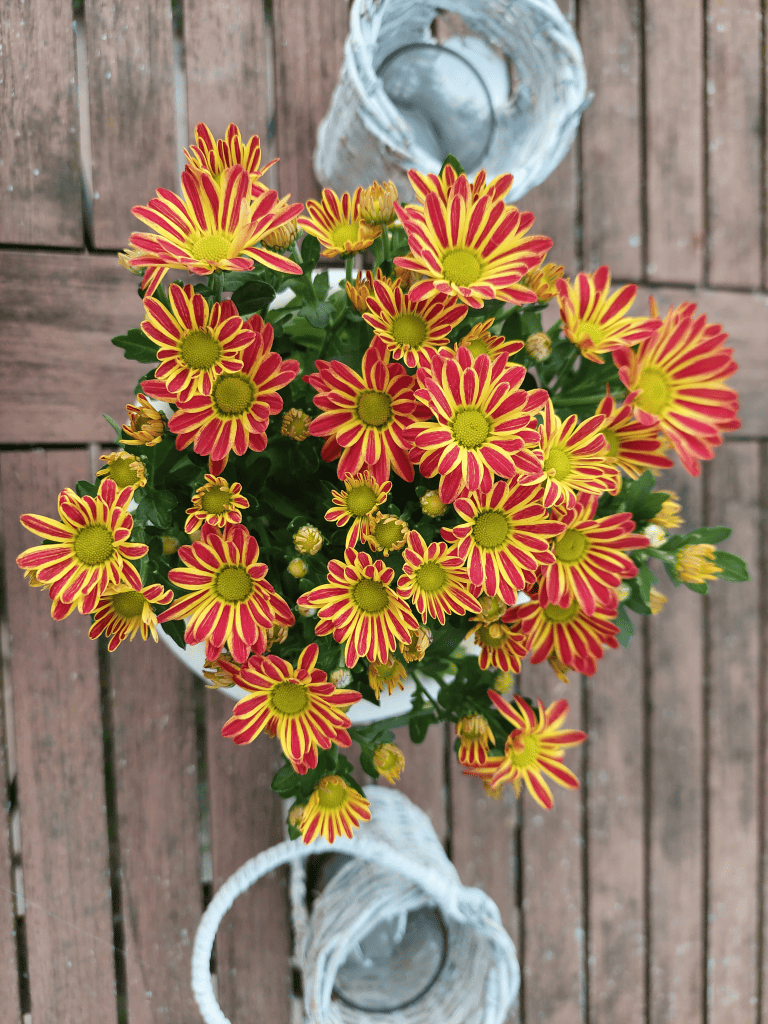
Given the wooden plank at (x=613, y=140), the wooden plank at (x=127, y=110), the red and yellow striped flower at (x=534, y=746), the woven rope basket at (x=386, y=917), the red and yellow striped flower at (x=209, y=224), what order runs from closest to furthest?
the red and yellow striped flower at (x=209, y=224) → the red and yellow striped flower at (x=534, y=746) → the woven rope basket at (x=386, y=917) → the wooden plank at (x=127, y=110) → the wooden plank at (x=613, y=140)

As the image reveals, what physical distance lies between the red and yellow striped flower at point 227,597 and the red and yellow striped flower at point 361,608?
0.02 metres

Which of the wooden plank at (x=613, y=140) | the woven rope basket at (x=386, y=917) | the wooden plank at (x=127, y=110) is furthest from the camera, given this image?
the wooden plank at (x=613, y=140)

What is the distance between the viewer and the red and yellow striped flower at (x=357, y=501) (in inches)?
15.0

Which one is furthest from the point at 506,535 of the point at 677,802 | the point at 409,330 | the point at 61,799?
the point at 677,802

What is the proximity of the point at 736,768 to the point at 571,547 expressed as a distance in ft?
2.25

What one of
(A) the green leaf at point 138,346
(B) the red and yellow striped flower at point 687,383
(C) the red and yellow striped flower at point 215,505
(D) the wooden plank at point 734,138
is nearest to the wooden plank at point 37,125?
(A) the green leaf at point 138,346

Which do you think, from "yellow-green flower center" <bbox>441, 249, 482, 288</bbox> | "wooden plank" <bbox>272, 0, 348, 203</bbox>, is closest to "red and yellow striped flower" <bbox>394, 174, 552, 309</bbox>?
"yellow-green flower center" <bbox>441, 249, 482, 288</bbox>

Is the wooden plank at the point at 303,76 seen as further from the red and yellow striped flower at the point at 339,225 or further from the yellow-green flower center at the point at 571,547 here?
the yellow-green flower center at the point at 571,547

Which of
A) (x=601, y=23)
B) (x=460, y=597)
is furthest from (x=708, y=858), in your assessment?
(x=601, y=23)

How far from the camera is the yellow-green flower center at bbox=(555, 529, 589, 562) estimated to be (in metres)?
0.42

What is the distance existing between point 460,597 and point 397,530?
48mm

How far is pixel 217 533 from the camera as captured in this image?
14.8 inches

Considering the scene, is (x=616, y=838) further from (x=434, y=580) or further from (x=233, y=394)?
(x=233, y=394)

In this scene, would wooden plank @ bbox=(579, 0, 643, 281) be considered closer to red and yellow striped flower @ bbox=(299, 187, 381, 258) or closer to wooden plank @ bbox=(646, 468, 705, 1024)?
wooden plank @ bbox=(646, 468, 705, 1024)
